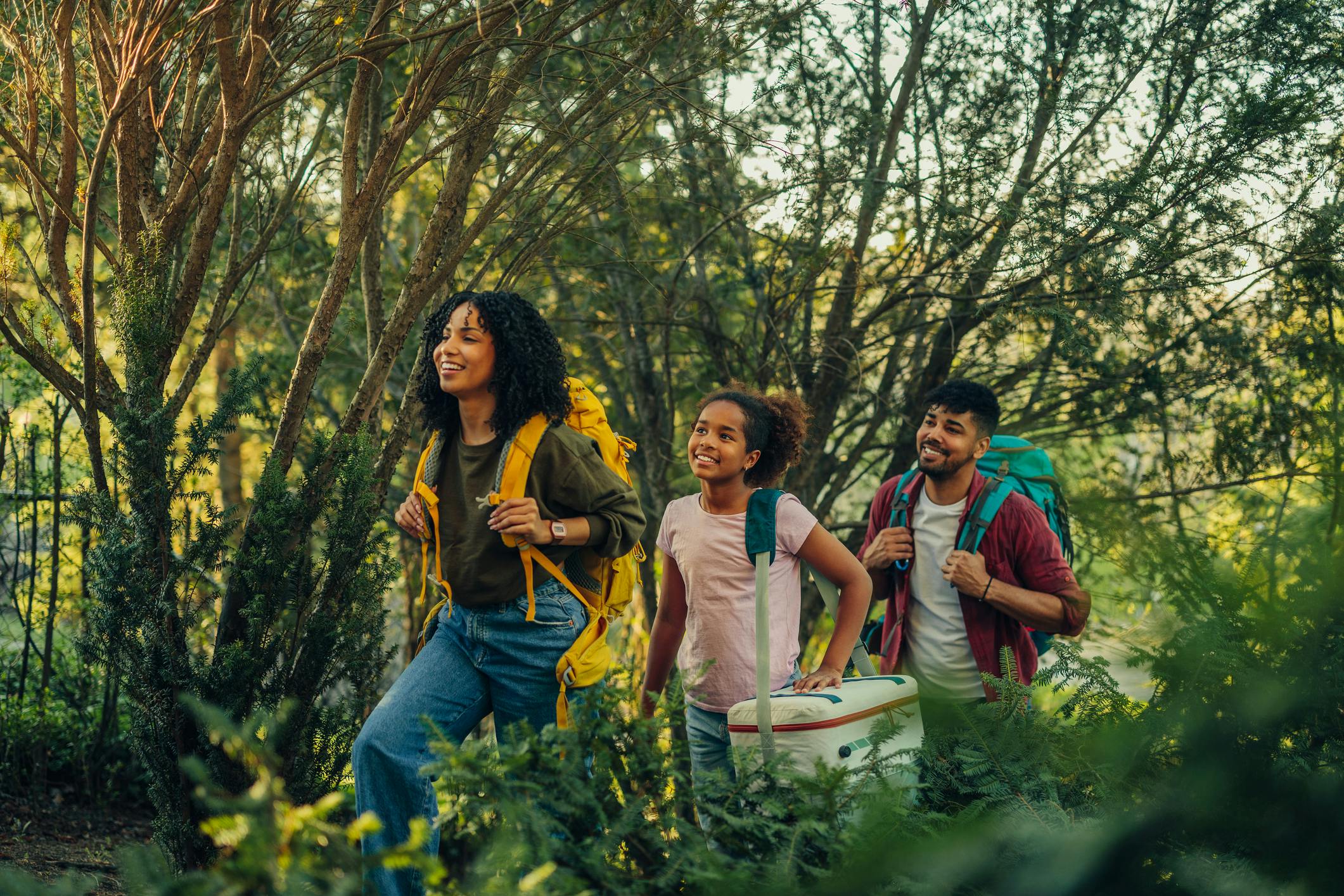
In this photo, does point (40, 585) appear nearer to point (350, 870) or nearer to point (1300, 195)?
point (350, 870)

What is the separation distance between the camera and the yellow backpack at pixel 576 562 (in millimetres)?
2902

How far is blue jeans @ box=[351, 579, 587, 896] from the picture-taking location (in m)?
2.74

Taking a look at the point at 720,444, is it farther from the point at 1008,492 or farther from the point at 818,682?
the point at 1008,492

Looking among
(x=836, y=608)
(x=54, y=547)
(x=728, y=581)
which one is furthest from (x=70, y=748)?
(x=836, y=608)

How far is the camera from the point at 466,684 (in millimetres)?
2961

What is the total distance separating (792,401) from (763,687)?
3.93ft

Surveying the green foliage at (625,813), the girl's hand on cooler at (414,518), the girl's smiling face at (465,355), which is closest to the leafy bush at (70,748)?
the girl's hand on cooler at (414,518)

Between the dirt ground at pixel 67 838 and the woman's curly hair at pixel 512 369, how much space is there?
6.16 feet

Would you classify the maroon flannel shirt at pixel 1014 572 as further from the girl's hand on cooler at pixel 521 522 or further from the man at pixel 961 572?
the girl's hand on cooler at pixel 521 522

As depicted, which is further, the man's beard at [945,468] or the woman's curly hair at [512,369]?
the man's beard at [945,468]

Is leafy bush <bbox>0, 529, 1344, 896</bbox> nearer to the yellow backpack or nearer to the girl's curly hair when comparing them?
the yellow backpack

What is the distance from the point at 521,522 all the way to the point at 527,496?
0.15 meters

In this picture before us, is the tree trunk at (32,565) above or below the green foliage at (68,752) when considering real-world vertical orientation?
above

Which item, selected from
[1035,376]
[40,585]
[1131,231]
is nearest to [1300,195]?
[1131,231]
